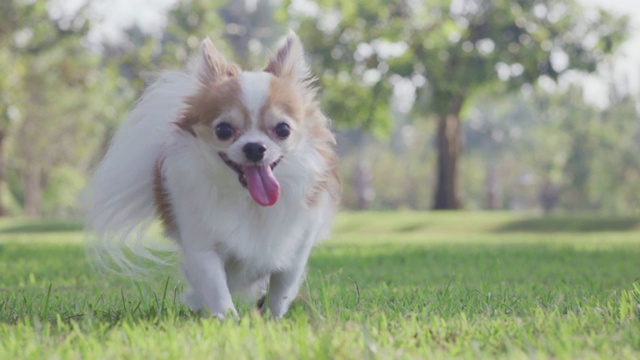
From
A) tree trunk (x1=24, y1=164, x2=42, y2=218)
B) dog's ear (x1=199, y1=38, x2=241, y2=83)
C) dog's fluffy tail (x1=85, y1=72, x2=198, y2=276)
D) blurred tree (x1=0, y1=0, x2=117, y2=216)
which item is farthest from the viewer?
tree trunk (x1=24, y1=164, x2=42, y2=218)

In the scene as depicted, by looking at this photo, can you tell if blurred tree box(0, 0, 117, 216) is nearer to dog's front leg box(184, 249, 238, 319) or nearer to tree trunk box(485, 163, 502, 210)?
dog's front leg box(184, 249, 238, 319)

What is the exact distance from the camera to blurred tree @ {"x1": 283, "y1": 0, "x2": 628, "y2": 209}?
83.7 feet

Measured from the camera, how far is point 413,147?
7381 centimetres

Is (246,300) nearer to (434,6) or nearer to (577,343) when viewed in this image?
(577,343)

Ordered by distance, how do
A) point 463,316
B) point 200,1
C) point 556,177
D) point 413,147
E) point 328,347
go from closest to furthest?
point 328,347 < point 463,316 < point 200,1 < point 556,177 < point 413,147

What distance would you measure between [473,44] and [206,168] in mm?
23896

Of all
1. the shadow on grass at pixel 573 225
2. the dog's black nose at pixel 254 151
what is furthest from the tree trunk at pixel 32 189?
the dog's black nose at pixel 254 151

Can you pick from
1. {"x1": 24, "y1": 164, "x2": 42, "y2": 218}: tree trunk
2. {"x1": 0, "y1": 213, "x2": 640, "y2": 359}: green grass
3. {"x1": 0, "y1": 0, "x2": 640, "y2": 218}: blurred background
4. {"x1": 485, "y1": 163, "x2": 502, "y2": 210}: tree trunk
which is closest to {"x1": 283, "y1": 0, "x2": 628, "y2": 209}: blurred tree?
{"x1": 0, "y1": 0, "x2": 640, "y2": 218}: blurred background

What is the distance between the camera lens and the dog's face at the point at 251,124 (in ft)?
13.8

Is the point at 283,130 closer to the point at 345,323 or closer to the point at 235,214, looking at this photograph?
the point at 235,214

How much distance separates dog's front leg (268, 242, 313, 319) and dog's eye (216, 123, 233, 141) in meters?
0.78

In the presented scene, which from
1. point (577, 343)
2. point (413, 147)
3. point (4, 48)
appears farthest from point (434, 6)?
point (413, 147)

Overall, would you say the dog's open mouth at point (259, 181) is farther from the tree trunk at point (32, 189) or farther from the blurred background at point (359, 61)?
the tree trunk at point (32, 189)

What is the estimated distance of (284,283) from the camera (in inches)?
183
